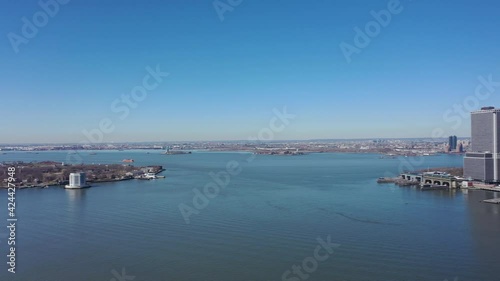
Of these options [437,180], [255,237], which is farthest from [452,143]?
[255,237]

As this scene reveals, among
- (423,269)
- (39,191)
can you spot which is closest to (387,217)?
(423,269)

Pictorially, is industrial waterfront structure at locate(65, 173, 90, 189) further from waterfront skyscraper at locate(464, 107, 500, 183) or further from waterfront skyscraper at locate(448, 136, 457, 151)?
waterfront skyscraper at locate(448, 136, 457, 151)

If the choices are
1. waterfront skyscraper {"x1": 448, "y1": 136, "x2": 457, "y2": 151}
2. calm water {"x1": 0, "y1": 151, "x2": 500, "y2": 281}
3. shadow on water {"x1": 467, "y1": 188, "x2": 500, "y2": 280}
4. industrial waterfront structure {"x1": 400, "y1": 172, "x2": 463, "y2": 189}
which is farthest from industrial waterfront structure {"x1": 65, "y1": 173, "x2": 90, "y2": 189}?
waterfront skyscraper {"x1": 448, "y1": 136, "x2": 457, "y2": 151}

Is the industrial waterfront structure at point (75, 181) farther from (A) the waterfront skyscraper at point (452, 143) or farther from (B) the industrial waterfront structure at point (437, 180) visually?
(A) the waterfront skyscraper at point (452, 143)

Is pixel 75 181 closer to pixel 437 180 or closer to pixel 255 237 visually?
pixel 255 237

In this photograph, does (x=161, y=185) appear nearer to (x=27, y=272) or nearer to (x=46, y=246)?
(x=46, y=246)
